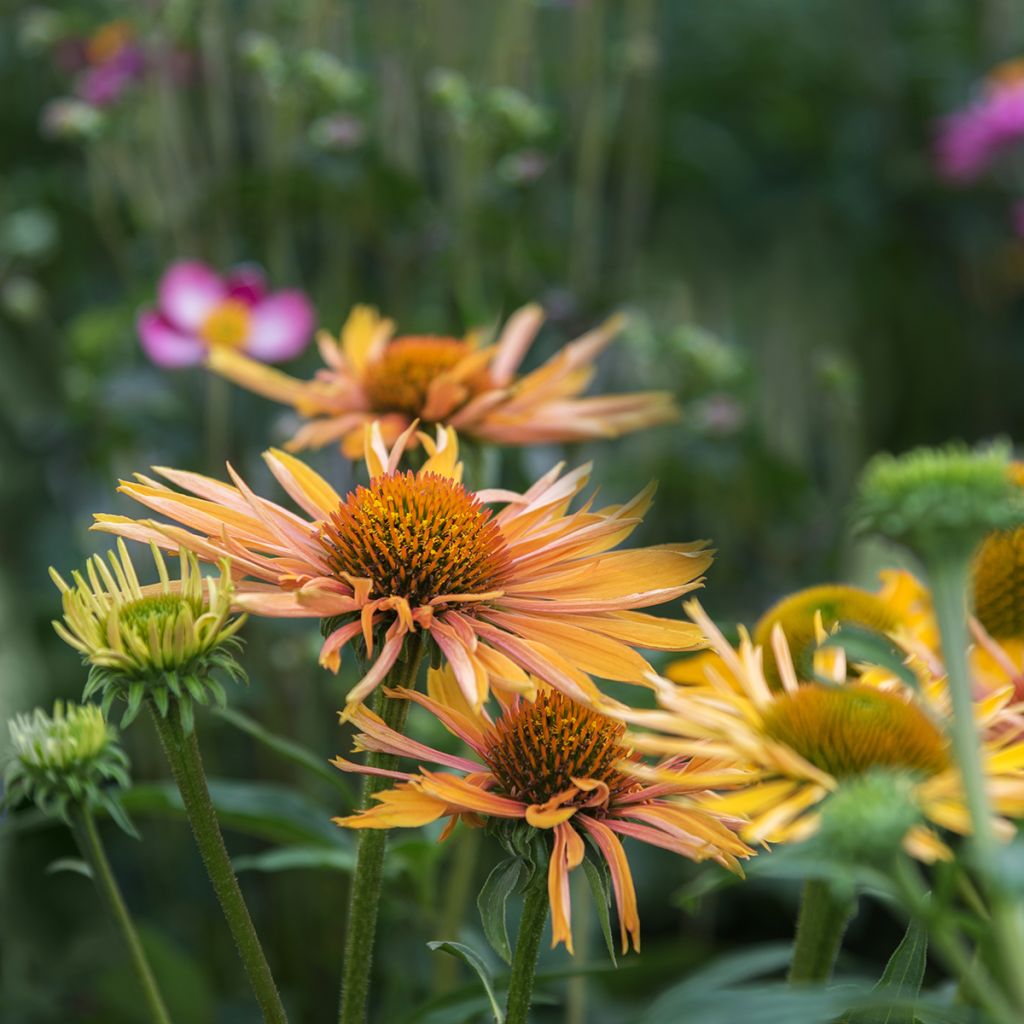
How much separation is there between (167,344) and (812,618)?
24.0 inches

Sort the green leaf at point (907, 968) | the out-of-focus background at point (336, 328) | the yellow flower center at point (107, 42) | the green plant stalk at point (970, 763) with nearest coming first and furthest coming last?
the green plant stalk at point (970, 763)
the green leaf at point (907, 968)
the out-of-focus background at point (336, 328)
the yellow flower center at point (107, 42)

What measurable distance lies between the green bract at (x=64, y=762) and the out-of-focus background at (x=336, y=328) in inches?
6.2

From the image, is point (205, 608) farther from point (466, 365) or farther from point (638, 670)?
point (466, 365)

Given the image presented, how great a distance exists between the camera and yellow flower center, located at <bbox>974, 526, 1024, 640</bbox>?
1.73ft

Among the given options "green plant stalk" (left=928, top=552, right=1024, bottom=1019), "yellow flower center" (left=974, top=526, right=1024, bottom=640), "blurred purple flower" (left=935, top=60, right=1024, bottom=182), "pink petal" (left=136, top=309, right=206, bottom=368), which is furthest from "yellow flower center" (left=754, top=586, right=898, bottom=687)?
"blurred purple flower" (left=935, top=60, right=1024, bottom=182)

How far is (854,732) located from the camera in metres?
0.34

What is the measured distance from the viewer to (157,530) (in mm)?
396

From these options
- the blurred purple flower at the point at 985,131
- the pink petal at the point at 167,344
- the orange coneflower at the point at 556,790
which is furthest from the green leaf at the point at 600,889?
the blurred purple flower at the point at 985,131

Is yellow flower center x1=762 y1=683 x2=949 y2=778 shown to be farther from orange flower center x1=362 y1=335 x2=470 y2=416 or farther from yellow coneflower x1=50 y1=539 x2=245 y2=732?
orange flower center x1=362 y1=335 x2=470 y2=416

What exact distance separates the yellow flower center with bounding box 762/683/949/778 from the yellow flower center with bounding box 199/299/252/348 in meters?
0.70

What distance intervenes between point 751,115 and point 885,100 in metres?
0.21

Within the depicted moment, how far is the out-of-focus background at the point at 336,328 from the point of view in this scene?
0.86 m

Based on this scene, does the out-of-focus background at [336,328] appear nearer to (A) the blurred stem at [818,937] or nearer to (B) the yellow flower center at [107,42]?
(B) the yellow flower center at [107,42]

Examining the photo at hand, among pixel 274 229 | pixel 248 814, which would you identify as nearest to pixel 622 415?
pixel 248 814
